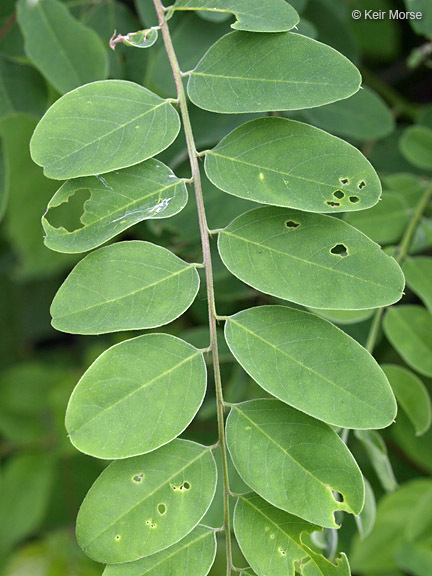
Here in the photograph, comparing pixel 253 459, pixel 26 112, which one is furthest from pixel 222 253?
pixel 26 112

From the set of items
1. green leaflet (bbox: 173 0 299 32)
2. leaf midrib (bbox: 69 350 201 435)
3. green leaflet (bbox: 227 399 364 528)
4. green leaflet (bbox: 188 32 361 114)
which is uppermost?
green leaflet (bbox: 173 0 299 32)

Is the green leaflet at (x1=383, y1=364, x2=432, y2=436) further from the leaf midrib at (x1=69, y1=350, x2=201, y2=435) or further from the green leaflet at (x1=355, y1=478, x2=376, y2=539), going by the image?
the leaf midrib at (x1=69, y1=350, x2=201, y2=435)

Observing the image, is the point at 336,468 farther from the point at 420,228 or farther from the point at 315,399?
the point at 420,228

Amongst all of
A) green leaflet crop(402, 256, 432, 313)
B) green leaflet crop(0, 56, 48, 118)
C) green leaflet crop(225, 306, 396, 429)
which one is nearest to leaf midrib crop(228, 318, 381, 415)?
green leaflet crop(225, 306, 396, 429)

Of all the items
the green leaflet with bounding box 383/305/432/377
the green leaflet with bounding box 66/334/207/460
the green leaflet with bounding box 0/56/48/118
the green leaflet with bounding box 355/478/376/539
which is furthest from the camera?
the green leaflet with bounding box 0/56/48/118

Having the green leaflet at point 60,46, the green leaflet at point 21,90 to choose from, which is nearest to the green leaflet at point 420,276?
the green leaflet at point 60,46

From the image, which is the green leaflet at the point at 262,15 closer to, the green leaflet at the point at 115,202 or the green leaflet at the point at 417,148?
the green leaflet at the point at 115,202
